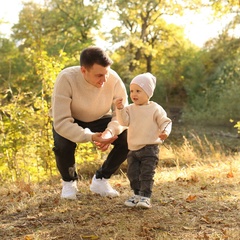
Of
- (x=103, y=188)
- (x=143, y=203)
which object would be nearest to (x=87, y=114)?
(x=103, y=188)

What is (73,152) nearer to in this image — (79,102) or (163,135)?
(79,102)

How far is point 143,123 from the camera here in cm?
383

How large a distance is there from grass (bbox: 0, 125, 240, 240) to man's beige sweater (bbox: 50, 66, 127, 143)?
0.71 metres

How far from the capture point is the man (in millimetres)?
3916

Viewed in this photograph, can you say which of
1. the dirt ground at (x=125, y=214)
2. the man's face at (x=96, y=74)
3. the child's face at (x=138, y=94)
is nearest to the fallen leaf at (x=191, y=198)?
the dirt ground at (x=125, y=214)

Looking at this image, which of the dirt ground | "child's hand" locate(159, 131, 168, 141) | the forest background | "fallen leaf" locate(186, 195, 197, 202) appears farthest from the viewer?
the forest background

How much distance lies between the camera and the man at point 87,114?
3.92m

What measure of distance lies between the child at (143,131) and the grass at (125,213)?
0.80ft

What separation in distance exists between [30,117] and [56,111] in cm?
268

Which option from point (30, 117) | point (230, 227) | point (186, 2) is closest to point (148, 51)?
point (186, 2)

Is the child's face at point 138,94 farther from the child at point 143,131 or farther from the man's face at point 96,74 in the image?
the man's face at point 96,74

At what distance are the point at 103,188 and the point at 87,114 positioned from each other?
801 mm

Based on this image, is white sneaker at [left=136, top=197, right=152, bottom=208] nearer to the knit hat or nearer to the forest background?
the knit hat

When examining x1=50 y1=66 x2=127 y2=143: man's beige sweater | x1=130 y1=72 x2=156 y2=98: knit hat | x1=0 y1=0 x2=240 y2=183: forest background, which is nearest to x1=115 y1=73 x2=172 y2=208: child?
x1=130 y1=72 x2=156 y2=98: knit hat
